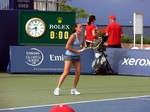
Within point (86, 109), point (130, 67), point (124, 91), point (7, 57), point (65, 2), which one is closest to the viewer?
point (86, 109)

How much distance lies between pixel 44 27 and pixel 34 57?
153 centimetres

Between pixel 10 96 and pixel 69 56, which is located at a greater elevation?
pixel 69 56

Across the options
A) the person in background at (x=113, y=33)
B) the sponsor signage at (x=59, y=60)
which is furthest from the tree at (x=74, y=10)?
the sponsor signage at (x=59, y=60)

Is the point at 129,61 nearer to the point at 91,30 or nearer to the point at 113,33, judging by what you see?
the point at 113,33

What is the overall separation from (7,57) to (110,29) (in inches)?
160

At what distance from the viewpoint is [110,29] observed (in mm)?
17266

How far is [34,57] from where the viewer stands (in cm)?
1684

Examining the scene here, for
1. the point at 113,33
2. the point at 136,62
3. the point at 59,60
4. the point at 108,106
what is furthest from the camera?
the point at 113,33

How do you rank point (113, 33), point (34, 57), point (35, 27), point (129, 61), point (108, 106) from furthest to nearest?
point (35, 27), point (113, 33), point (34, 57), point (129, 61), point (108, 106)

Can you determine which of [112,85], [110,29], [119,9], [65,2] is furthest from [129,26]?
[112,85]

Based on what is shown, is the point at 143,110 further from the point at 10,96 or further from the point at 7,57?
the point at 7,57

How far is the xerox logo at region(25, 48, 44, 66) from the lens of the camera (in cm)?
1678

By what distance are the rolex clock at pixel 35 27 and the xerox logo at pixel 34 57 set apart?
40.1 inches

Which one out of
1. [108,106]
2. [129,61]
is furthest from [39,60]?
[108,106]
